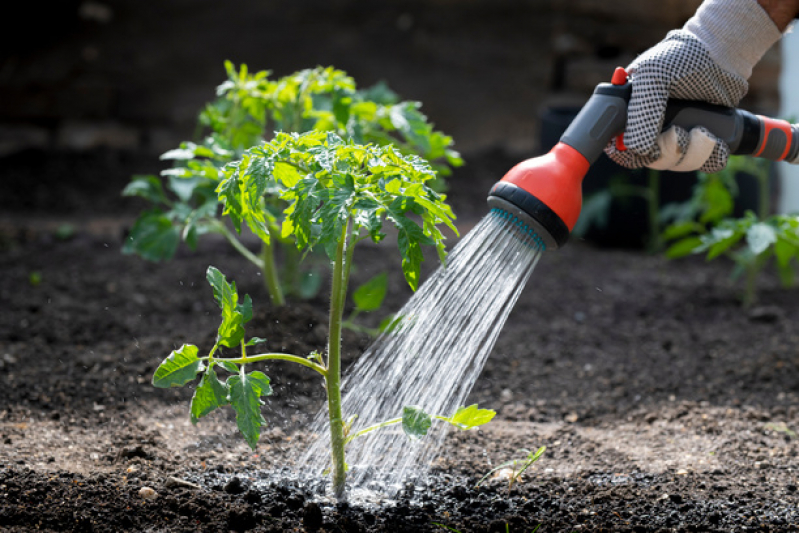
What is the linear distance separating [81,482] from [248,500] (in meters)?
0.35

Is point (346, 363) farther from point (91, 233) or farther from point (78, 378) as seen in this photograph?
point (91, 233)

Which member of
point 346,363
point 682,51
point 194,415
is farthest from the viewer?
point 346,363

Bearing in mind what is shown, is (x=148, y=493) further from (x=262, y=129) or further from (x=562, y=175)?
(x=262, y=129)

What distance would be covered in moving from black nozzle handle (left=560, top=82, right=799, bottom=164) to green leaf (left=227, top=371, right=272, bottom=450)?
776 mm

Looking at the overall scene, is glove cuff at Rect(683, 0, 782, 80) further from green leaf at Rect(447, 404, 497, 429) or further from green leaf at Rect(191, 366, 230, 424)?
green leaf at Rect(191, 366, 230, 424)

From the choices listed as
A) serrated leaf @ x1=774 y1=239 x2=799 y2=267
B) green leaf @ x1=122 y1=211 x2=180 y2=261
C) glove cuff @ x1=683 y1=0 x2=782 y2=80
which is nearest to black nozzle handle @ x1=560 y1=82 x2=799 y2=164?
glove cuff @ x1=683 y1=0 x2=782 y2=80

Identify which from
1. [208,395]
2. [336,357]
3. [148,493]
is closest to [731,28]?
[336,357]

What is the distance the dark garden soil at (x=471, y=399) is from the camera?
1760 mm

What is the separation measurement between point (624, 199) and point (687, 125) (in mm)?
2549

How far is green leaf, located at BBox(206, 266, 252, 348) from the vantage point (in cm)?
165

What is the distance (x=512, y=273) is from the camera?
1806 millimetres

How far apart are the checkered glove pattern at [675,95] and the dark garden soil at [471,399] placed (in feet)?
2.38

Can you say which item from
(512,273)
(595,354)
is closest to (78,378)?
(512,273)

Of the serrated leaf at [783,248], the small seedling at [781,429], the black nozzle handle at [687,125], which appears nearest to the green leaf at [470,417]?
Answer: the black nozzle handle at [687,125]
